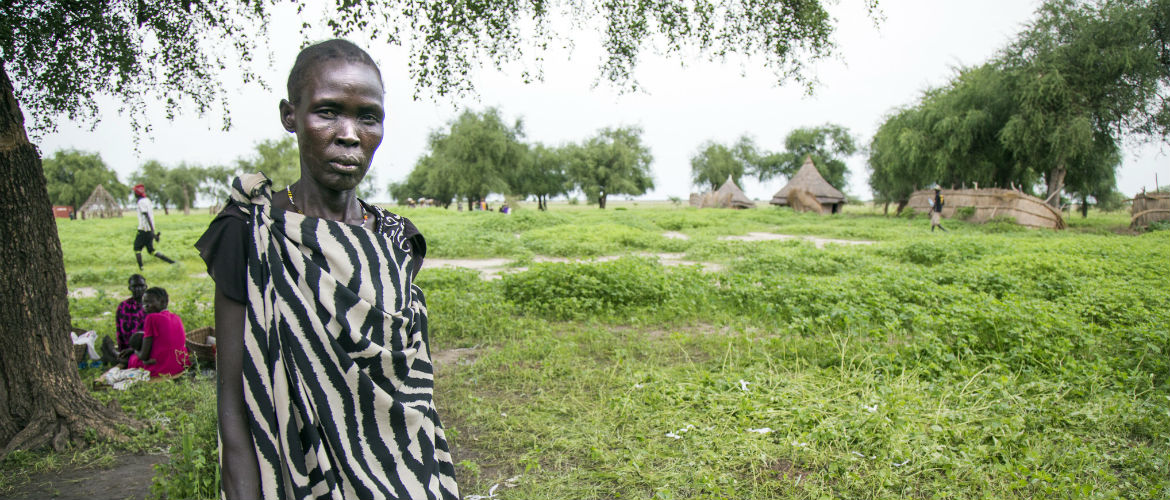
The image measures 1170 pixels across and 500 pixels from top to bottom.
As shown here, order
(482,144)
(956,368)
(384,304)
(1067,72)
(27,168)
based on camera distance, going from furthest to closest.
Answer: (482,144), (1067,72), (956,368), (27,168), (384,304)

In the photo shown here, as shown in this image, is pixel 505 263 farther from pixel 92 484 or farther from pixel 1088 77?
pixel 1088 77

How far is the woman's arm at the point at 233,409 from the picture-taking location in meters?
1.35

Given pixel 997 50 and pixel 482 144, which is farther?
pixel 482 144

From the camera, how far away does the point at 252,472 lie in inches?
53.8

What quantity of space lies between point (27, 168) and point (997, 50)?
26946 millimetres

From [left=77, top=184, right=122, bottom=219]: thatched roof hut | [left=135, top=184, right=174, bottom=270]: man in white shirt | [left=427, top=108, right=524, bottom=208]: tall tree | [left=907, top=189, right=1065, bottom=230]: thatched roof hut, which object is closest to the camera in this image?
[left=135, top=184, right=174, bottom=270]: man in white shirt

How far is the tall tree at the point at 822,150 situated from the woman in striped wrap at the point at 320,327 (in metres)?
62.6

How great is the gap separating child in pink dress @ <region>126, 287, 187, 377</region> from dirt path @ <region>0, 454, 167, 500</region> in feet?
5.14

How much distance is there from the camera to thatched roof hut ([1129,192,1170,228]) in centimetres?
1989

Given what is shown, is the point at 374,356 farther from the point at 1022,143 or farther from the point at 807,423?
the point at 1022,143

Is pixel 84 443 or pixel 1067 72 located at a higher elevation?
pixel 1067 72

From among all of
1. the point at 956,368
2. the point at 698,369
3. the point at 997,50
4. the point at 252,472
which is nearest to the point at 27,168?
the point at 252,472

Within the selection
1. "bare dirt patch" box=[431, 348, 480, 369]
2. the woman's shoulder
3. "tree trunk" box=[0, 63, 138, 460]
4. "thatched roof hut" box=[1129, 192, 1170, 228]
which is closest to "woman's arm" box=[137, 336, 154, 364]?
"tree trunk" box=[0, 63, 138, 460]

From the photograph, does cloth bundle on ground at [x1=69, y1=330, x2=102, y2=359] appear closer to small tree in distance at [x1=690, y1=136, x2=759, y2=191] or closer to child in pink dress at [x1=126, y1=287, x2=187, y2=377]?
child in pink dress at [x1=126, y1=287, x2=187, y2=377]
